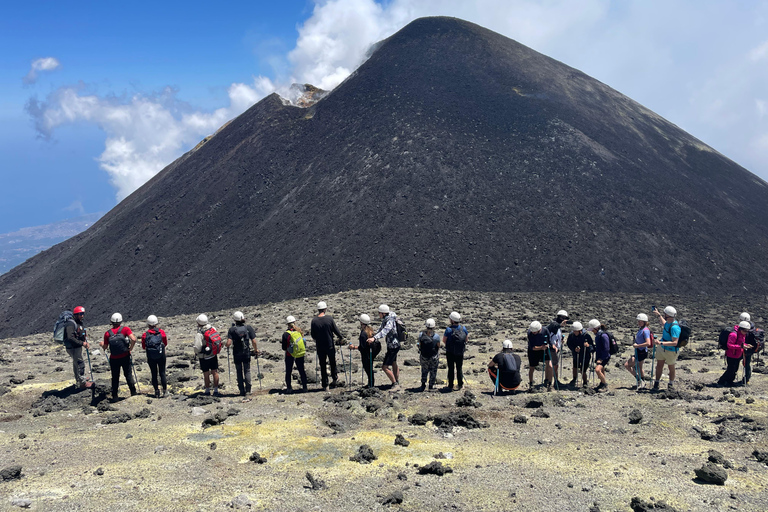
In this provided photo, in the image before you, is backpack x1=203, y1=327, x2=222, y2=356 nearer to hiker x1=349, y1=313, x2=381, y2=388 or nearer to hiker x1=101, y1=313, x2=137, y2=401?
hiker x1=101, y1=313, x2=137, y2=401

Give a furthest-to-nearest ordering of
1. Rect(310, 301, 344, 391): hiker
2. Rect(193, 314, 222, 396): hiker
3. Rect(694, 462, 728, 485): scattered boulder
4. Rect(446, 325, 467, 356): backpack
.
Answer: Rect(446, 325, 467, 356): backpack → Rect(310, 301, 344, 391): hiker → Rect(193, 314, 222, 396): hiker → Rect(694, 462, 728, 485): scattered boulder

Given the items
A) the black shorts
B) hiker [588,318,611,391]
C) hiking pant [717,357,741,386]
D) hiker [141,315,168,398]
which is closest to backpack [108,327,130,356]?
hiker [141,315,168,398]

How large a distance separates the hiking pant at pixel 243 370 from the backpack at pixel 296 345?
4.09ft

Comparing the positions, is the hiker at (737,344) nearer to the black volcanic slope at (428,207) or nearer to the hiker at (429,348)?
the hiker at (429,348)

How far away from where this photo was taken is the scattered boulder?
28.7 ft

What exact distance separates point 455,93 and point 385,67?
13.9 metres

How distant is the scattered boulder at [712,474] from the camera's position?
28.7ft

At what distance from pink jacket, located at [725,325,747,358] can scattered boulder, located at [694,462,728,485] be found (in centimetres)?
675

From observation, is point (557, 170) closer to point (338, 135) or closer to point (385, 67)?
point (338, 135)

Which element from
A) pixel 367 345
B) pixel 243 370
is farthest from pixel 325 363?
pixel 243 370

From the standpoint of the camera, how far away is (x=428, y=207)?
178 feet

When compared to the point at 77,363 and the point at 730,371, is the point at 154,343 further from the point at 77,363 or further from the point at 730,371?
the point at 730,371

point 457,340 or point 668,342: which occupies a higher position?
point 457,340

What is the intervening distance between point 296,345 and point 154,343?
383 cm
